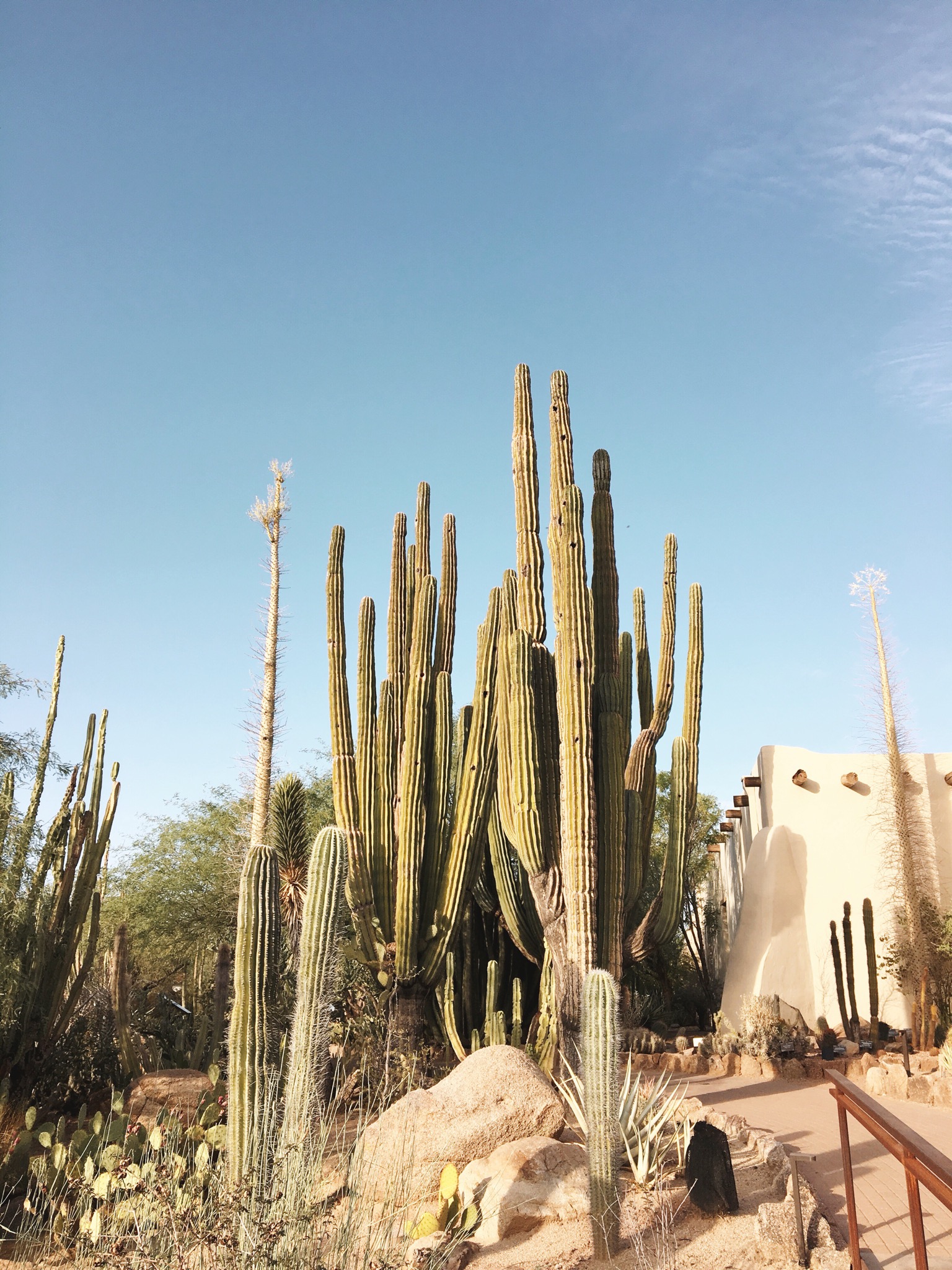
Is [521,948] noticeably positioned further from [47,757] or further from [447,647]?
[47,757]

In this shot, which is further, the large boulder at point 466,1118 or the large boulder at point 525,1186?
the large boulder at point 466,1118

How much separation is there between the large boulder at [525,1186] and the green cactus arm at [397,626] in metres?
4.01

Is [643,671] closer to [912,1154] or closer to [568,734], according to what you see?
[568,734]

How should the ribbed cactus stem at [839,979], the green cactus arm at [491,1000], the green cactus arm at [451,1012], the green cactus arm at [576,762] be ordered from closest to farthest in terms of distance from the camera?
the green cactus arm at [576,762] → the green cactus arm at [491,1000] → the green cactus arm at [451,1012] → the ribbed cactus stem at [839,979]

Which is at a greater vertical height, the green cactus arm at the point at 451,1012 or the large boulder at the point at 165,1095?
the green cactus arm at the point at 451,1012

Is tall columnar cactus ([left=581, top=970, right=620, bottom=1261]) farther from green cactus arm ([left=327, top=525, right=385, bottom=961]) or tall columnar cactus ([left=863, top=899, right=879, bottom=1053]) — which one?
tall columnar cactus ([left=863, top=899, right=879, bottom=1053])

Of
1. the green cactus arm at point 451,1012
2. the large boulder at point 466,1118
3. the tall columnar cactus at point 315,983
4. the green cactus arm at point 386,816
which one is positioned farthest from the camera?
the green cactus arm at point 451,1012

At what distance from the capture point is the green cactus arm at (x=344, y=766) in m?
8.54

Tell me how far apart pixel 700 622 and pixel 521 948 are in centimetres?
379

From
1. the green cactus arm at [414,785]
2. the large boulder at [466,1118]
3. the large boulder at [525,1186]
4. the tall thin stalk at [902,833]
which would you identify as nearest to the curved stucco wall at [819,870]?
the tall thin stalk at [902,833]

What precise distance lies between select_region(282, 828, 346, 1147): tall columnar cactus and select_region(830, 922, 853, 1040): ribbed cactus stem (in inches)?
334

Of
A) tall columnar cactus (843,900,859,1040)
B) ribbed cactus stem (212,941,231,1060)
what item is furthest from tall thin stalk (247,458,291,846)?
tall columnar cactus (843,900,859,1040)

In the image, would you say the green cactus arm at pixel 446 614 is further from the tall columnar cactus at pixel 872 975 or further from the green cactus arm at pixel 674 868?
the tall columnar cactus at pixel 872 975

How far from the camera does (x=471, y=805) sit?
8.74 m
